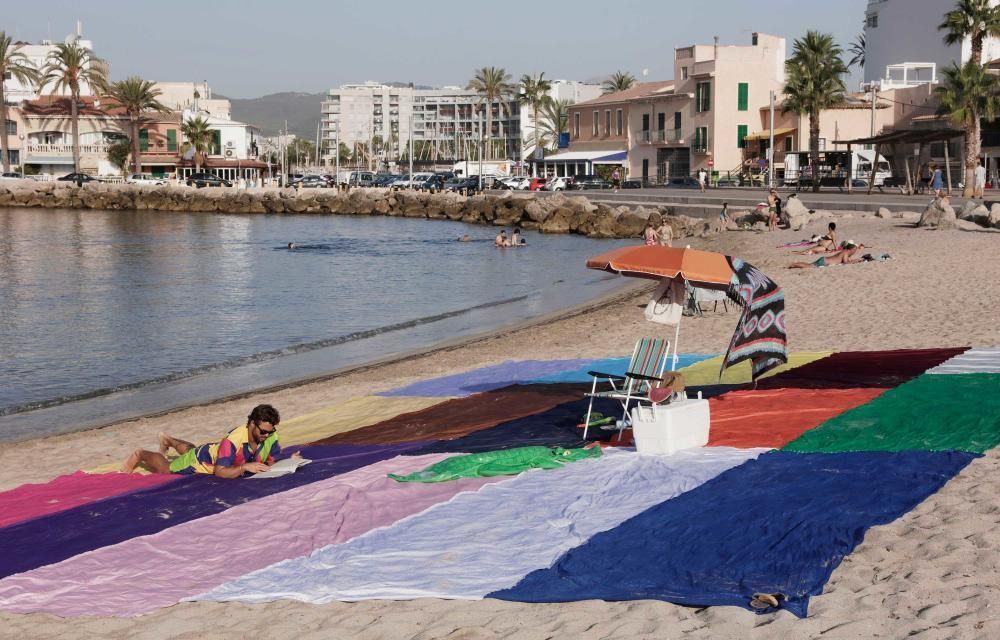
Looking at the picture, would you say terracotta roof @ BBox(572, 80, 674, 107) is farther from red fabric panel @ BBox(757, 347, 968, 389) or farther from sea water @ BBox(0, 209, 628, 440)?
red fabric panel @ BBox(757, 347, 968, 389)

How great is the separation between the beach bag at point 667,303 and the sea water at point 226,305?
8550mm

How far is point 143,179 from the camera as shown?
10075 centimetres

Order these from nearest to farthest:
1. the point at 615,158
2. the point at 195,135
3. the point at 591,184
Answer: the point at 591,184 < the point at 615,158 < the point at 195,135

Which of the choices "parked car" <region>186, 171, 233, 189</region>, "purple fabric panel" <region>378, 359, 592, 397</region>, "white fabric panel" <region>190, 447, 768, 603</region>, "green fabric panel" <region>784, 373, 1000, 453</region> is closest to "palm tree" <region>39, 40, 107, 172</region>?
"parked car" <region>186, 171, 233, 189</region>

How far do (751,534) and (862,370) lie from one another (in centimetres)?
610

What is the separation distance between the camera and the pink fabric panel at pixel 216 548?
761cm

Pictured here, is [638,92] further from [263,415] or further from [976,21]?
[263,415]

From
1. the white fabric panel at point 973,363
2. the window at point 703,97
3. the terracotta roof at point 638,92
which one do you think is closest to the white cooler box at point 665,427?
the white fabric panel at point 973,363

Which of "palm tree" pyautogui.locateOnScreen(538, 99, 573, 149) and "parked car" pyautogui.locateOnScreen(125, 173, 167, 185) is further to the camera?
"palm tree" pyautogui.locateOnScreen(538, 99, 573, 149)

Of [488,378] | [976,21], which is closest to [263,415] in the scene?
[488,378]

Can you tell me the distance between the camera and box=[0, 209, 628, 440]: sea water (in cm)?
1942

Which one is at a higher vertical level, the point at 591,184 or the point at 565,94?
the point at 565,94

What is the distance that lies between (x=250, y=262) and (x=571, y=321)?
25679mm

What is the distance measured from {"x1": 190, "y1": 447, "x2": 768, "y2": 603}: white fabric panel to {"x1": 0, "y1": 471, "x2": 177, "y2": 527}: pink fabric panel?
9.64 ft
